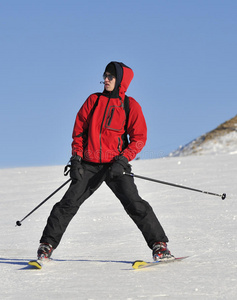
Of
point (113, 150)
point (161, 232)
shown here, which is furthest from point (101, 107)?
point (161, 232)

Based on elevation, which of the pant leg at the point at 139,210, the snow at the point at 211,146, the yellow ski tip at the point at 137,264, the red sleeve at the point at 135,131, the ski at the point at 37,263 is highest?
the snow at the point at 211,146

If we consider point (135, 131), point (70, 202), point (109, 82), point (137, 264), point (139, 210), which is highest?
point (109, 82)

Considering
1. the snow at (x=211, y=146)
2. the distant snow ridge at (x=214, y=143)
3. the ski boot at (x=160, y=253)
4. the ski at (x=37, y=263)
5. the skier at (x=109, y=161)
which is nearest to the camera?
the ski at (x=37, y=263)

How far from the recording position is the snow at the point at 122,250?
3936 millimetres

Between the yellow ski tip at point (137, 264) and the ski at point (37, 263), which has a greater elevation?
the ski at point (37, 263)

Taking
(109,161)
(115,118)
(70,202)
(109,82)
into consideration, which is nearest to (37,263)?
(70,202)

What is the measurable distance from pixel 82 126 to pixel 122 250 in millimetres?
1472

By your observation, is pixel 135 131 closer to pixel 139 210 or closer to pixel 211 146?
pixel 139 210

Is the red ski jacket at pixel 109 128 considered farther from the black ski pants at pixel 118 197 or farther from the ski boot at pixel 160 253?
the ski boot at pixel 160 253

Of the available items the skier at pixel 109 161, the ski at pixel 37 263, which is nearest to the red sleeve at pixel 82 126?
the skier at pixel 109 161

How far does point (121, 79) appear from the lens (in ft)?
17.1

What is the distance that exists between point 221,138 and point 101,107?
91.3 feet

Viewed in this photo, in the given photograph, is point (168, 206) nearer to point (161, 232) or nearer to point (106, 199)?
point (106, 199)

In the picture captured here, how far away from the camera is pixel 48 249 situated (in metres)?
5.05
